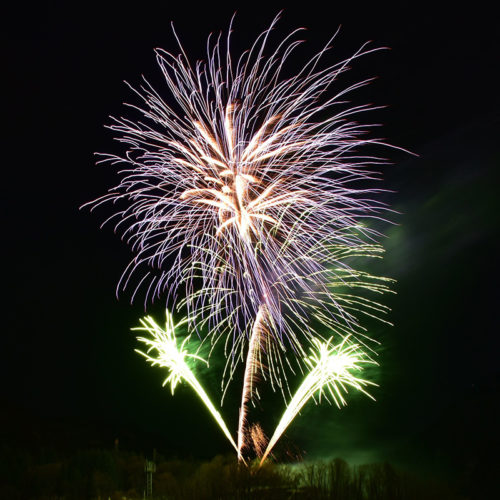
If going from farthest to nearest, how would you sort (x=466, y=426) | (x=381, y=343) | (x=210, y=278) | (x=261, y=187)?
(x=381, y=343), (x=466, y=426), (x=210, y=278), (x=261, y=187)

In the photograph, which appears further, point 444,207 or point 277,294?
point 444,207

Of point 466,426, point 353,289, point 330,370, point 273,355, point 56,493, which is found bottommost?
point 56,493

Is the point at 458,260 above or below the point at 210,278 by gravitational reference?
above

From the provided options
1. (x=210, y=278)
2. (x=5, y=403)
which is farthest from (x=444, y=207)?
(x=5, y=403)

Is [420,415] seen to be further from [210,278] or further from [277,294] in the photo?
[210,278]

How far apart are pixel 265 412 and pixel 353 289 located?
4504 millimetres

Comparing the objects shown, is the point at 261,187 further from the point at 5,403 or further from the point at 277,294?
the point at 5,403

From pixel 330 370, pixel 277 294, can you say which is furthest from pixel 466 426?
pixel 277 294

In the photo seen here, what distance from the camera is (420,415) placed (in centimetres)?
1318

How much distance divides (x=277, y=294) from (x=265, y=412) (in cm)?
545

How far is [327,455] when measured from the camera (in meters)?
13.8

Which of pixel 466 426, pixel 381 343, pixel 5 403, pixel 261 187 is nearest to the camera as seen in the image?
pixel 261 187

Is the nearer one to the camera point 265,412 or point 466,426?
point 466,426

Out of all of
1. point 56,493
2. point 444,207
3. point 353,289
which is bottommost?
point 56,493
